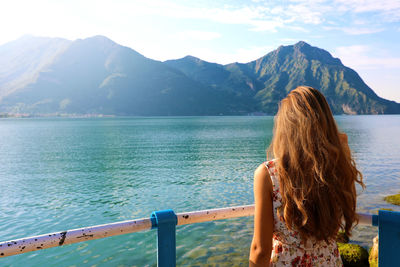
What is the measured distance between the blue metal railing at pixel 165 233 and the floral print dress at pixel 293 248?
538 mm

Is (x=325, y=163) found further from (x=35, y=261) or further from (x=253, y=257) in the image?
(x=35, y=261)

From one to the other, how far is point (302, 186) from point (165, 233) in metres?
1.18

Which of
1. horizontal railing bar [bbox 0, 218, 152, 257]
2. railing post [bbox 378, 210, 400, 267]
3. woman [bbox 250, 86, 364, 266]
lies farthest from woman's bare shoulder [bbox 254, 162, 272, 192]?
railing post [bbox 378, 210, 400, 267]

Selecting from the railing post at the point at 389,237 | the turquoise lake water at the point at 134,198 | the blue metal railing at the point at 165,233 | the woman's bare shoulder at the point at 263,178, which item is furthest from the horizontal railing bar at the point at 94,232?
the turquoise lake water at the point at 134,198

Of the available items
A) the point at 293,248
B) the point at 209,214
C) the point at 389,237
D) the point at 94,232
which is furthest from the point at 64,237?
the point at 389,237

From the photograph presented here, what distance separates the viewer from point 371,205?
19297 millimetres

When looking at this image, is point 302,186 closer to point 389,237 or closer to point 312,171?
point 312,171

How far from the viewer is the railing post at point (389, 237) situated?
9.77ft

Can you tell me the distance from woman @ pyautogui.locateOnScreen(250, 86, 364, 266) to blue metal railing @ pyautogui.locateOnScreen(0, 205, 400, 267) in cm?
57

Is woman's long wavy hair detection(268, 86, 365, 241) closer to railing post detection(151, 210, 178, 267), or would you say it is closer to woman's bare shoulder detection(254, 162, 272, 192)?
woman's bare shoulder detection(254, 162, 272, 192)

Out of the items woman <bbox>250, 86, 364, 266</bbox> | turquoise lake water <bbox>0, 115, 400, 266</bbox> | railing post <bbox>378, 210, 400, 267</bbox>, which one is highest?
woman <bbox>250, 86, 364, 266</bbox>

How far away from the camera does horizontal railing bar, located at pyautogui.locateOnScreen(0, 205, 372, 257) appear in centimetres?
216

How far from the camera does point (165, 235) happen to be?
2.64m

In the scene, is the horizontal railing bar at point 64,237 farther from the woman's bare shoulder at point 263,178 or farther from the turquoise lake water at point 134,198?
the turquoise lake water at point 134,198
